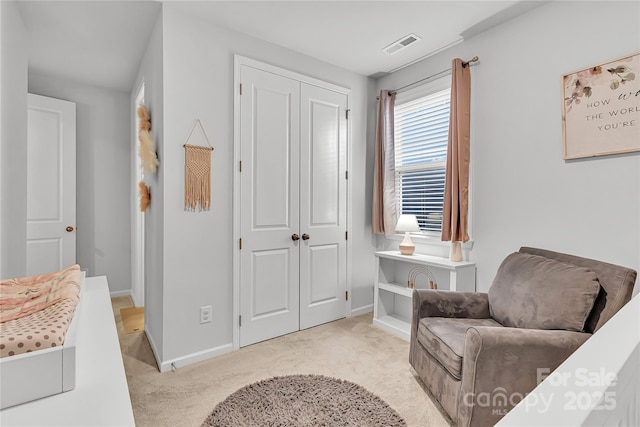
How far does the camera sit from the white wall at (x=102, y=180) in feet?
12.6

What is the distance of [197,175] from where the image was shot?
8.04ft

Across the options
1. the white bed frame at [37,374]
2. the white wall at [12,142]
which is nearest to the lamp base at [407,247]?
the white bed frame at [37,374]

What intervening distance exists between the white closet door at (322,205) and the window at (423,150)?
58 centimetres

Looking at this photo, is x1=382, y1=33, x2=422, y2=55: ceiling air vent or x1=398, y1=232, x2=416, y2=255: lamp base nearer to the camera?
x1=382, y1=33, x2=422, y2=55: ceiling air vent

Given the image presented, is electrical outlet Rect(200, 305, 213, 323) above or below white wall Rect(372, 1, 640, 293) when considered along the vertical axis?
below

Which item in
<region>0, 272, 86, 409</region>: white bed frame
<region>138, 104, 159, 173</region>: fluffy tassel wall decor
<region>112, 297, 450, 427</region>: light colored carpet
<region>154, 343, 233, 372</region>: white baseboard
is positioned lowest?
<region>112, 297, 450, 427</region>: light colored carpet

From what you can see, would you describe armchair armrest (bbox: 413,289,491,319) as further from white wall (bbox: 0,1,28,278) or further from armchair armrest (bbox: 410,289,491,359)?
white wall (bbox: 0,1,28,278)

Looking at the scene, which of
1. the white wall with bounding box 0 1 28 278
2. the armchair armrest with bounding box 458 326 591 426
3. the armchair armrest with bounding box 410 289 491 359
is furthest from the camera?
the armchair armrest with bounding box 410 289 491 359

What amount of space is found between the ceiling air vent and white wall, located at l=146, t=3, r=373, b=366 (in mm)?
1020

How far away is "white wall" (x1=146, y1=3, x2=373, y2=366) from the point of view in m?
2.36

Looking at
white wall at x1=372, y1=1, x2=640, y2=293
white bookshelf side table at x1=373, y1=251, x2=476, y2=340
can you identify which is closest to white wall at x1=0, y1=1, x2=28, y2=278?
white bookshelf side table at x1=373, y1=251, x2=476, y2=340

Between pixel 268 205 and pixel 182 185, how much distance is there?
717 mm

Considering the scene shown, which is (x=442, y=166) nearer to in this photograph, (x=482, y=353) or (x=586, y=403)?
(x=482, y=353)

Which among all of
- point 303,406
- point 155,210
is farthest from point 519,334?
point 155,210
